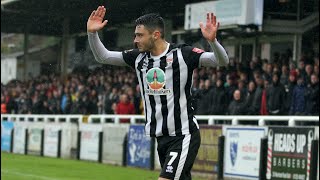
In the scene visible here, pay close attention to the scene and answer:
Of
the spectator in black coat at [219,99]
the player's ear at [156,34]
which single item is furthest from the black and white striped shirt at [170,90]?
the spectator in black coat at [219,99]

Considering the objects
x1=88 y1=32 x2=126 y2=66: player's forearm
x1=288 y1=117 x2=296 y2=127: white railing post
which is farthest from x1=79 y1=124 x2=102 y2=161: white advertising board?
x1=88 y1=32 x2=126 y2=66: player's forearm

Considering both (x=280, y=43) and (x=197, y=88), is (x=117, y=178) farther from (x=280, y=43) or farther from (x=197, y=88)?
(x=280, y=43)

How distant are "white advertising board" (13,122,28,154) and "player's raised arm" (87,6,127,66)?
1931 centimetres

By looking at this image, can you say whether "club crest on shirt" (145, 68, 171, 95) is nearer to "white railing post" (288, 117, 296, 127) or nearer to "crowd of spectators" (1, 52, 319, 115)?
"crowd of spectators" (1, 52, 319, 115)

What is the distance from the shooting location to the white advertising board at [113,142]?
65.6 ft

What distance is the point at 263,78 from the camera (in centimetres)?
1623

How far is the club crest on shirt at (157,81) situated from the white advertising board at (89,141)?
14.4 meters

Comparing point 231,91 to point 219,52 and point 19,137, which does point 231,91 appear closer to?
point 219,52

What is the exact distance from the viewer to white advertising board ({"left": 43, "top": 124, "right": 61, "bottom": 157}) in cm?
2394

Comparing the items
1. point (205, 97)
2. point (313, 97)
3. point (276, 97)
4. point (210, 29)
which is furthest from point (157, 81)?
point (205, 97)

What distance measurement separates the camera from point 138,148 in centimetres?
1906

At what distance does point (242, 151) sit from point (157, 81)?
325 inches

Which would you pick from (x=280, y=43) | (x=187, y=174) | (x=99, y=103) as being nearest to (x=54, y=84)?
(x=99, y=103)

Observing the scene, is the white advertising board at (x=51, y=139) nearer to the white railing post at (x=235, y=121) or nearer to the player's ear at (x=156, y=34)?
the white railing post at (x=235, y=121)
